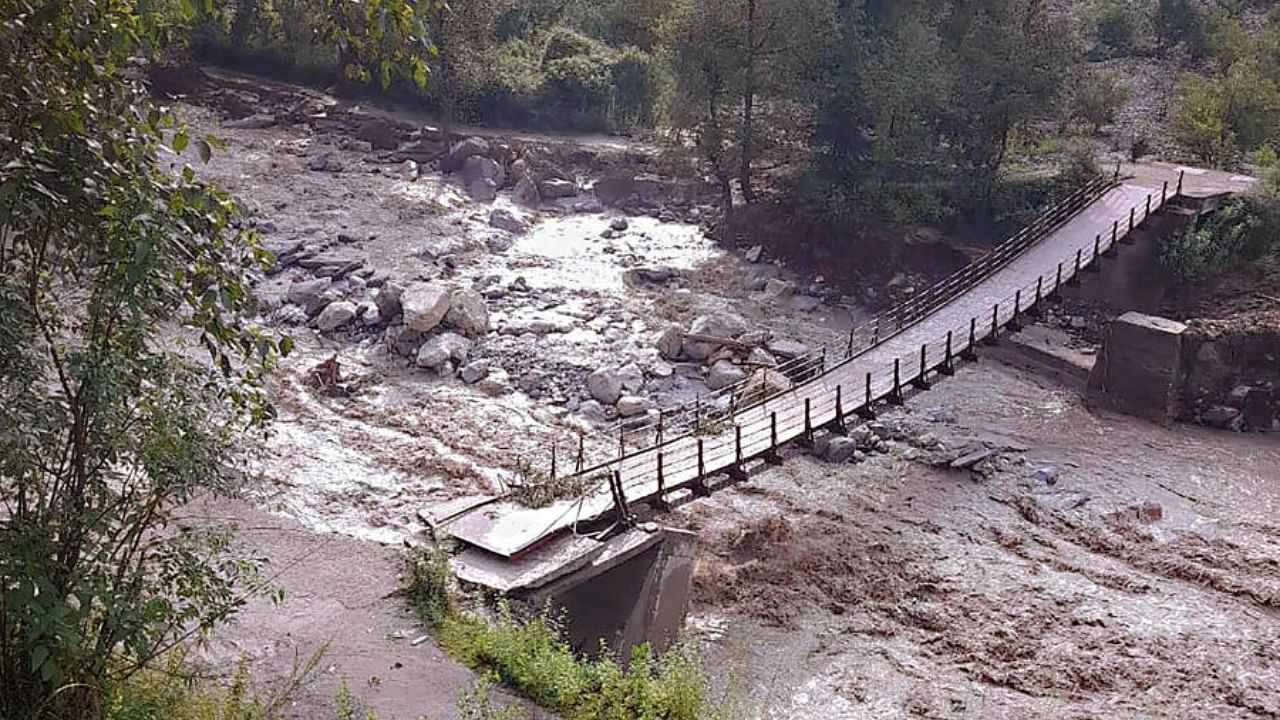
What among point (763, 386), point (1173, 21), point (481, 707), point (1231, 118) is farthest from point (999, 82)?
point (481, 707)

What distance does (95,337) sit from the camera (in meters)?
4.92

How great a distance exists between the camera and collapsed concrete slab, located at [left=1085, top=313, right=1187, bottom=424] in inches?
677

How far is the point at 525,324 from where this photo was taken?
19328mm

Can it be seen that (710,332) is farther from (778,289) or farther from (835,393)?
(835,393)

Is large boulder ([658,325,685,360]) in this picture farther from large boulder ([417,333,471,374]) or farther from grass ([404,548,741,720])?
grass ([404,548,741,720])

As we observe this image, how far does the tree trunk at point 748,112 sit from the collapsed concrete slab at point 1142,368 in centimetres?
883

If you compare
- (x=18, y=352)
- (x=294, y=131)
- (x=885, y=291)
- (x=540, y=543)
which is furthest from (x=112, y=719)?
(x=294, y=131)

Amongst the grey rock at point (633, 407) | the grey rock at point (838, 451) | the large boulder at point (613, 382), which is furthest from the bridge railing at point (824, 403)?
the large boulder at point (613, 382)

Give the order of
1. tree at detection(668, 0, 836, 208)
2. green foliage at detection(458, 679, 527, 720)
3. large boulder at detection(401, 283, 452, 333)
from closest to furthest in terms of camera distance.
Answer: green foliage at detection(458, 679, 527, 720)
large boulder at detection(401, 283, 452, 333)
tree at detection(668, 0, 836, 208)

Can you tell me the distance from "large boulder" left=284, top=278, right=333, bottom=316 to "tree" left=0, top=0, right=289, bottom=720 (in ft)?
46.2

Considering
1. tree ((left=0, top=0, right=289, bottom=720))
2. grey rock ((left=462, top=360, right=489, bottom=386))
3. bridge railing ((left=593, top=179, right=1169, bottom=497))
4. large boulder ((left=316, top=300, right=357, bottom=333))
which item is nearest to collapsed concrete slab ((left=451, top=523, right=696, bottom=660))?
bridge railing ((left=593, top=179, right=1169, bottom=497))

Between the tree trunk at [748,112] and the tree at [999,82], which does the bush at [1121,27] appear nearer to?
the tree at [999,82]

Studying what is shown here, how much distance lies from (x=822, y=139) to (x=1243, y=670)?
14231 millimetres

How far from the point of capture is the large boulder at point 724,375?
57.0 feet
